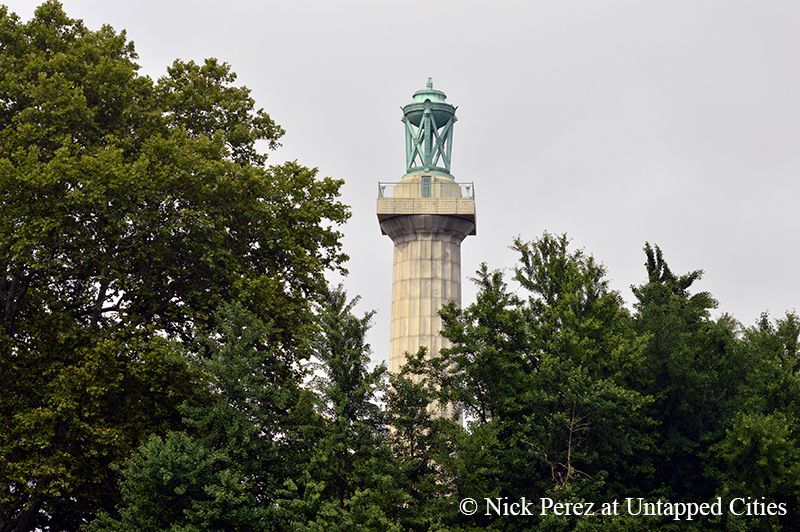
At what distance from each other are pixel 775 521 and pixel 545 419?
667 cm

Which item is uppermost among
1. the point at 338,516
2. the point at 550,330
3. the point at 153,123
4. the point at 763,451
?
the point at 153,123

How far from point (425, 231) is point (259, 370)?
19385 millimetres

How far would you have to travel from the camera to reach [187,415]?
34844 millimetres

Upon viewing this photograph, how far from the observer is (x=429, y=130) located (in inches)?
2132

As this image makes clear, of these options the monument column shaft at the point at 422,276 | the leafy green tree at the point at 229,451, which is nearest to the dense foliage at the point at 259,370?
the leafy green tree at the point at 229,451

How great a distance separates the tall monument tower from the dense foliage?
11747mm

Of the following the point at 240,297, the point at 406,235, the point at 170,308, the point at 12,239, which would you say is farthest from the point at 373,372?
the point at 406,235

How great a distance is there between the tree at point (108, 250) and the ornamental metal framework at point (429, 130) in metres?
15.0

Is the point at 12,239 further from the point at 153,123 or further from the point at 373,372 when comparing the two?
the point at 373,372

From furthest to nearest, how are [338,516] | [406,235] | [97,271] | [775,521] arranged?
[406,235]
[97,271]
[775,521]
[338,516]

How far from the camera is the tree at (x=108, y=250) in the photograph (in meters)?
33.9

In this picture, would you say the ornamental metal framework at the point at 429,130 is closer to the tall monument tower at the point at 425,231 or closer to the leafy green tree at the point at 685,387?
the tall monument tower at the point at 425,231

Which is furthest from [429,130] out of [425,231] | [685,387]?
[685,387]

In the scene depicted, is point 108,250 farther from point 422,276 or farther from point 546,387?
point 422,276
